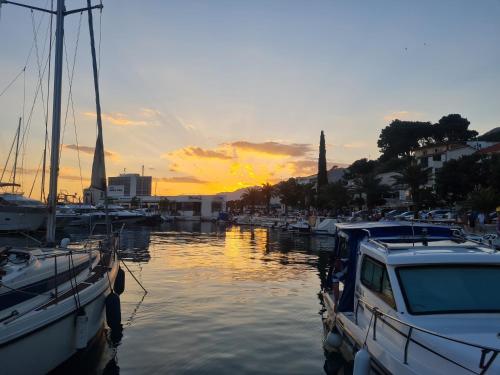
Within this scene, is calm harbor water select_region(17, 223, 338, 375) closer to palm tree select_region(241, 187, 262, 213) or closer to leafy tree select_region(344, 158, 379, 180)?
leafy tree select_region(344, 158, 379, 180)

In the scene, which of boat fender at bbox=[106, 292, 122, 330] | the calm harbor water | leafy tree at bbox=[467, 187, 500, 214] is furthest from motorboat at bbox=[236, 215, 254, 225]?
boat fender at bbox=[106, 292, 122, 330]

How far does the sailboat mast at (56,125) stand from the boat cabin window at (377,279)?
33.1ft

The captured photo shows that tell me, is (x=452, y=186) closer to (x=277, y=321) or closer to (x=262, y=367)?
(x=277, y=321)

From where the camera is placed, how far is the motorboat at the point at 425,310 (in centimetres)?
606

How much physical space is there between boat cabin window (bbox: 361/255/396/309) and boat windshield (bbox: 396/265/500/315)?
14.1 inches

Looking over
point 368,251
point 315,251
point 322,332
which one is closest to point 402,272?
point 368,251

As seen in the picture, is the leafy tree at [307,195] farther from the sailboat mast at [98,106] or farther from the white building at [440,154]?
the sailboat mast at [98,106]

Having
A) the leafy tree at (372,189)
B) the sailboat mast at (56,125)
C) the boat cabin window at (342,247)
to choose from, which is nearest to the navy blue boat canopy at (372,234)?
the boat cabin window at (342,247)

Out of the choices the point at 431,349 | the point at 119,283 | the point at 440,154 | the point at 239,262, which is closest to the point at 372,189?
the point at 440,154

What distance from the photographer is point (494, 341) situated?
6.26 meters

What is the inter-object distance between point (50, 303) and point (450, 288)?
7384mm

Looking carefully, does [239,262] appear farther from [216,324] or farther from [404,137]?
[404,137]

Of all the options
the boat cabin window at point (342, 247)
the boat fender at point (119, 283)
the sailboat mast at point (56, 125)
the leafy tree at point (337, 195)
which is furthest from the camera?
the leafy tree at point (337, 195)

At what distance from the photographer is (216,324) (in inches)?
573
